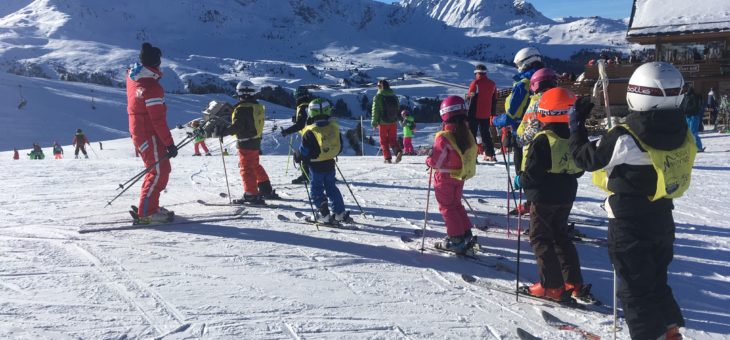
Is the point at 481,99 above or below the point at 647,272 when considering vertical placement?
above

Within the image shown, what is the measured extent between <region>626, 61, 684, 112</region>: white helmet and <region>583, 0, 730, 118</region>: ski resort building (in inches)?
872

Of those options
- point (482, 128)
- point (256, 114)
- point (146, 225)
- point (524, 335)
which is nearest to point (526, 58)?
point (482, 128)

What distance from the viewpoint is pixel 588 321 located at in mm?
3643

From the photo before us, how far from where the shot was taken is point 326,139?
6.05 meters

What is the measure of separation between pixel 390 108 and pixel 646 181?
328 inches

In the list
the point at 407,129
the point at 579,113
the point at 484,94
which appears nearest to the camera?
the point at 579,113

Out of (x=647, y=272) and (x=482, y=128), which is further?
(x=482, y=128)

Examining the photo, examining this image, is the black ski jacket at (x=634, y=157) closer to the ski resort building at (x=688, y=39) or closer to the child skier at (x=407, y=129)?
the child skier at (x=407, y=129)

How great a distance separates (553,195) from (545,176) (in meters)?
0.15

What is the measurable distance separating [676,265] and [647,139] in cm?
249

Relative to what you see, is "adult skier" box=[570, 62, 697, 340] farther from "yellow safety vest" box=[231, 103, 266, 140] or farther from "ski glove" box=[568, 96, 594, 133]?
"yellow safety vest" box=[231, 103, 266, 140]

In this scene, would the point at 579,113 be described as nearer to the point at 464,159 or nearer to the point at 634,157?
the point at 634,157

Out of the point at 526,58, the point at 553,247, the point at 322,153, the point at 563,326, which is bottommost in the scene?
the point at 563,326

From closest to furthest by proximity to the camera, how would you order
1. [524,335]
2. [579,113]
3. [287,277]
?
[579,113] < [524,335] < [287,277]
